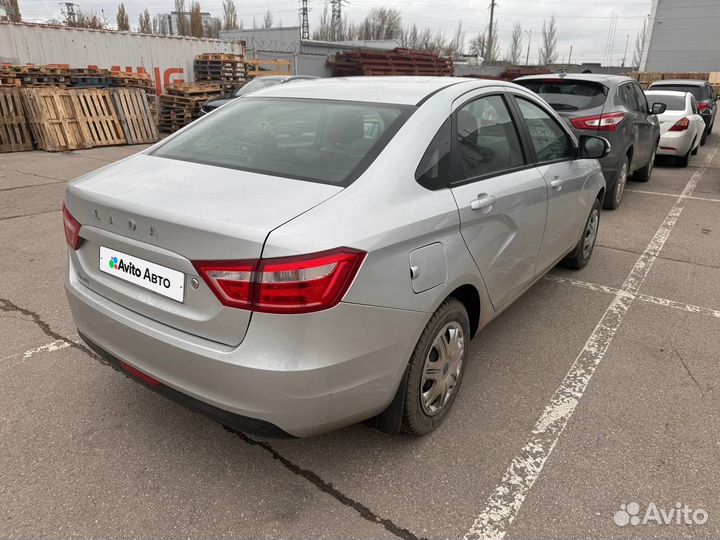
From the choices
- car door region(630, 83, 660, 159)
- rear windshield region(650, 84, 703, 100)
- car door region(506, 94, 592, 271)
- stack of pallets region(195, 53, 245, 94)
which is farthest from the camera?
stack of pallets region(195, 53, 245, 94)

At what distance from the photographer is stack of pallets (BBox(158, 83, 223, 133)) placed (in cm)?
1431

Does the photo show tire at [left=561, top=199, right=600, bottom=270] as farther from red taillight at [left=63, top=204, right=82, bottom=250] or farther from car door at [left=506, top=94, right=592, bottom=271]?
red taillight at [left=63, top=204, right=82, bottom=250]

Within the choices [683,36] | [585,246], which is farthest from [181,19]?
[585,246]

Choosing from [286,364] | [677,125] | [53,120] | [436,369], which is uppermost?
[677,125]

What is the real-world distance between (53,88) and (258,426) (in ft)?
40.5

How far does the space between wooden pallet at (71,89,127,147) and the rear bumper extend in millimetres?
11449

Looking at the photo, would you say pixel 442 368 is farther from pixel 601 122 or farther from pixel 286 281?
pixel 601 122

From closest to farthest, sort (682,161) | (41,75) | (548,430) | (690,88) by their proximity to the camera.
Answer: (548,430), (682,161), (41,75), (690,88)

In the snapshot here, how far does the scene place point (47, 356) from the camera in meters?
3.22

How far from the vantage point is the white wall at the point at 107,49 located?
13.1 meters

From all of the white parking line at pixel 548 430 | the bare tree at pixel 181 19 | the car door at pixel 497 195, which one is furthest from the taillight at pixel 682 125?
the bare tree at pixel 181 19

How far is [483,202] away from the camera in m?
2.60

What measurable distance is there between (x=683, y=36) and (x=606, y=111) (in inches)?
2126

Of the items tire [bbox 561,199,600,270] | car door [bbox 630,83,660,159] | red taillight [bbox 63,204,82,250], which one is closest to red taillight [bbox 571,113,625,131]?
car door [bbox 630,83,660,159]
